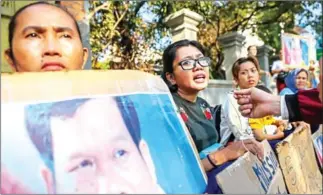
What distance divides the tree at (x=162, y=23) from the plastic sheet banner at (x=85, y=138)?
1.02 m

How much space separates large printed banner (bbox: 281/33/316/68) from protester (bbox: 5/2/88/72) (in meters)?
3.13

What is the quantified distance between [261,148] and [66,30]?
0.69m

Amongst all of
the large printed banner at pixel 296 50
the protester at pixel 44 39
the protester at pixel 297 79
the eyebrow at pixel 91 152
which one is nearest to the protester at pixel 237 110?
the protester at pixel 44 39

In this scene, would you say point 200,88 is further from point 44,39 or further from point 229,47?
point 229,47

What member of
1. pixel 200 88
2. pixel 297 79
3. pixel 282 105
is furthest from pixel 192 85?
pixel 297 79

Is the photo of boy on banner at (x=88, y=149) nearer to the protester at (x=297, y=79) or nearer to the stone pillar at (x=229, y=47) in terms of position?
the stone pillar at (x=229, y=47)

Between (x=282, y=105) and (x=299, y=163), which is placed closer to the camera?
(x=282, y=105)

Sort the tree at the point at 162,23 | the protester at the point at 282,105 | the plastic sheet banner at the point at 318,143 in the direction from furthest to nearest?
1. the tree at the point at 162,23
2. the plastic sheet banner at the point at 318,143
3. the protester at the point at 282,105

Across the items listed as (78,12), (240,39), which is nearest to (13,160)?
(240,39)

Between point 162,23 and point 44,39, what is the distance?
1.95 m

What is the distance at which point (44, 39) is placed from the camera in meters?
0.88

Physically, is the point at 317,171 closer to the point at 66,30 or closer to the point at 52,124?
the point at 66,30

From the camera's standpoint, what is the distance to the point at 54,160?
0.63 metres

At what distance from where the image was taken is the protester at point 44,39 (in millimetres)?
882
